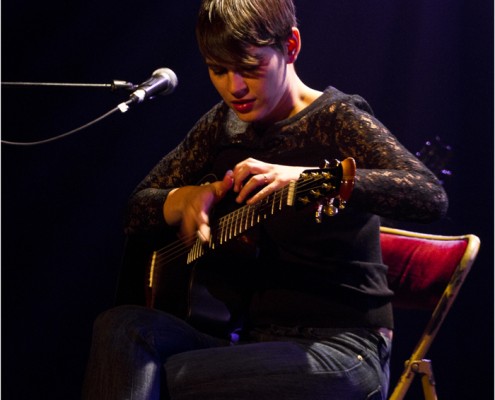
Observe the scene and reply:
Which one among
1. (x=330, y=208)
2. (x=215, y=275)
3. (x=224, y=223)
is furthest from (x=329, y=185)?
(x=215, y=275)

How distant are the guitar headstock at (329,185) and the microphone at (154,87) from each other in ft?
2.05

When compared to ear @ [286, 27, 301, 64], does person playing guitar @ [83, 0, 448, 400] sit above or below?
below

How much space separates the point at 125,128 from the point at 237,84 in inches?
54.7

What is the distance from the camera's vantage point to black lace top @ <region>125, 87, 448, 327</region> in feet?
4.84

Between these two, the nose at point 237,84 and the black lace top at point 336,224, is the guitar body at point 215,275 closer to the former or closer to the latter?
the black lace top at point 336,224

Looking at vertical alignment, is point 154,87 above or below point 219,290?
above

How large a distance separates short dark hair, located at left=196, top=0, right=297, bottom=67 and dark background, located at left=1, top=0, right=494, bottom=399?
1.29 metres

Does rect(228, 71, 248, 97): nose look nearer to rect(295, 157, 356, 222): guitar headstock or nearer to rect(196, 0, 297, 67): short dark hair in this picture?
rect(196, 0, 297, 67): short dark hair

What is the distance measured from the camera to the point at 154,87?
187cm

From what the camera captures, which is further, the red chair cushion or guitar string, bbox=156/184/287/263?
the red chair cushion

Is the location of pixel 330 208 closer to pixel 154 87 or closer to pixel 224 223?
pixel 224 223

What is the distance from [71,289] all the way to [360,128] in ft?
5.80

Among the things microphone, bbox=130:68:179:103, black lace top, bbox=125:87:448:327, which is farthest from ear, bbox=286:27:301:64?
microphone, bbox=130:68:179:103

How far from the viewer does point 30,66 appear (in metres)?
3.04
